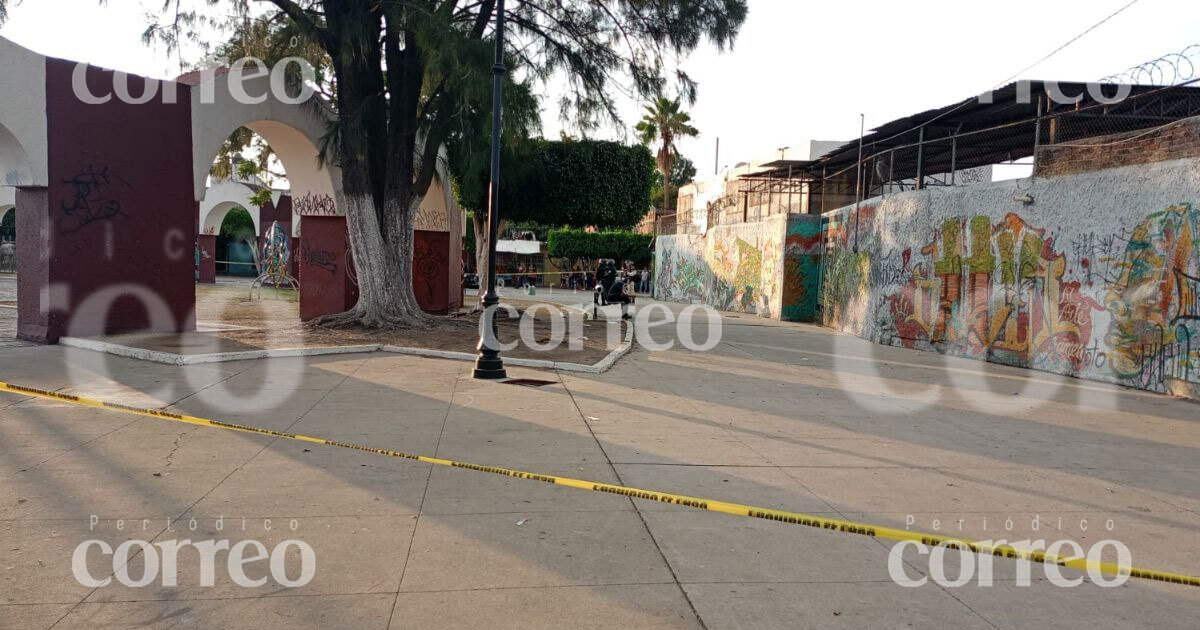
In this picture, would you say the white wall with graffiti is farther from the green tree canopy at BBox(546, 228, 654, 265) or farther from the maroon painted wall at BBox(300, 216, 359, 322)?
the maroon painted wall at BBox(300, 216, 359, 322)

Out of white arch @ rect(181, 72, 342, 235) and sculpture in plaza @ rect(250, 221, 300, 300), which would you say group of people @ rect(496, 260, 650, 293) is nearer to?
sculpture in plaza @ rect(250, 221, 300, 300)

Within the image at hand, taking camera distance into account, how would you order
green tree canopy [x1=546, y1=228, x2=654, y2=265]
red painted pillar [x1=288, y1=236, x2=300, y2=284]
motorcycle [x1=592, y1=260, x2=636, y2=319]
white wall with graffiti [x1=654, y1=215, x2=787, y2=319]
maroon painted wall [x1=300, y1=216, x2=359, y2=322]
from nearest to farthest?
maroon painted wall [x1=300, y1=216, x2=359, y2=322] → motorcycle [x1=592, y1=260, x2=636, y2=319] → white wall with graffiti [x1=654, y1=215, x2=787, y2=319] → red painted pillar [x1=288, y1=236, x2=300, y2=284] → green tree canopy [x1=546, y1=228, x2=654, y2=265]

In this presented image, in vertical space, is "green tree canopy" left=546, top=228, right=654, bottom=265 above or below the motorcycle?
above

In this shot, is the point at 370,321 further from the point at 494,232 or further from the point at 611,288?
the point at 611,288

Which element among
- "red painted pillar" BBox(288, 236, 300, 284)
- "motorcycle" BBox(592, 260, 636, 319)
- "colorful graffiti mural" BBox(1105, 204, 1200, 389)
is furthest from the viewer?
"red painted pillar" BBox(288, 236, 300, 284)

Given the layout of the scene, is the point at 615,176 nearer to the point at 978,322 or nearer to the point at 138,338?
the point at 978,322

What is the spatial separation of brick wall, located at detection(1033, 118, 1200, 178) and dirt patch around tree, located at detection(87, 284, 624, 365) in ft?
25.2

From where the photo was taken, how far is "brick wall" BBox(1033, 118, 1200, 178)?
10141mm

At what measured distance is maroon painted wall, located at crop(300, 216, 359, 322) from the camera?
17641 millimetres

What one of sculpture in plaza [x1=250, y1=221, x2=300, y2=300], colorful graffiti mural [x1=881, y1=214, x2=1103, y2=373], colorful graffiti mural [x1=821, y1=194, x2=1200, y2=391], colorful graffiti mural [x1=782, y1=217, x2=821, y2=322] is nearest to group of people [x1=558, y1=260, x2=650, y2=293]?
sculpture in plaza [x1=250, y1=221, x2=300, y2=300]

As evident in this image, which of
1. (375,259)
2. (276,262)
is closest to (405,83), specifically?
(375,259)

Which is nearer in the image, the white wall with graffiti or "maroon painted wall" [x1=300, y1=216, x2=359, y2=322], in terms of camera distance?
"maroon painted wall" [x1=300, y1=216, x2=359, y2=322]

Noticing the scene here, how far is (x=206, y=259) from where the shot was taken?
34750 mm

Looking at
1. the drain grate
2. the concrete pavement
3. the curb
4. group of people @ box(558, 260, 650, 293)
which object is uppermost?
group of people @ box(558, 260, 650, 293)
